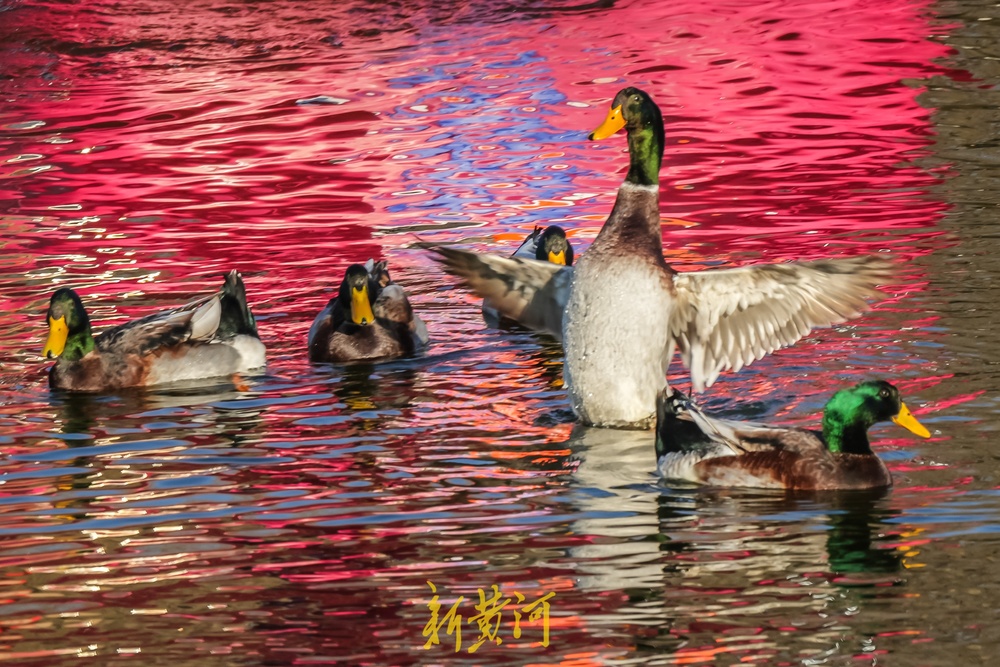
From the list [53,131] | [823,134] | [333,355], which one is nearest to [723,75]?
[823,134]

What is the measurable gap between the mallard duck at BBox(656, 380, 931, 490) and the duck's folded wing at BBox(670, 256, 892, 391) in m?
0.99

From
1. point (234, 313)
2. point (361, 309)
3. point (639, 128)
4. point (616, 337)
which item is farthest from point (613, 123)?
point (234, 313)

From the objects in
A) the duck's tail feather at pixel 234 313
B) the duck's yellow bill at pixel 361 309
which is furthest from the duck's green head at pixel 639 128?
the duck's tail feather at pixel 234 313

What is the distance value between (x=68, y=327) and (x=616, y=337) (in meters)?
3.94

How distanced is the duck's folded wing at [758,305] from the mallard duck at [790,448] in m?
0.99

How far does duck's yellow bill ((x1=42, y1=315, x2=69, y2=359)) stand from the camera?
36.6 ft

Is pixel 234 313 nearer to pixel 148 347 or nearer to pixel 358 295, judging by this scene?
pixel 148 347

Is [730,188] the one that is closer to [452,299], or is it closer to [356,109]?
[452,299]

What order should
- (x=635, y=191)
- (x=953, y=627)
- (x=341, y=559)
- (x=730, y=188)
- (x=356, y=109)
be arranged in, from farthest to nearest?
1. (x=356, y=109)
2. (x=730, y=188)
3. (x=635, y=191)
4. (x=341, y=559)
5. (x=953, y=627)

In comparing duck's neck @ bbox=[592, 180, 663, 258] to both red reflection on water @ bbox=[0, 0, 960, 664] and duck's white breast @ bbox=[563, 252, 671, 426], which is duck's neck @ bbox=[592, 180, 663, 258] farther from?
red reflection on water @ bbox=[0, 0, 960, 664]

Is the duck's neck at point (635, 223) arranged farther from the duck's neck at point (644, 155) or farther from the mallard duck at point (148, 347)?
the mallard duck at point (148, 347)

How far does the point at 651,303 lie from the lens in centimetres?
933

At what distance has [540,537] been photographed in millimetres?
7539

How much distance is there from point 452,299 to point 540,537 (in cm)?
627
